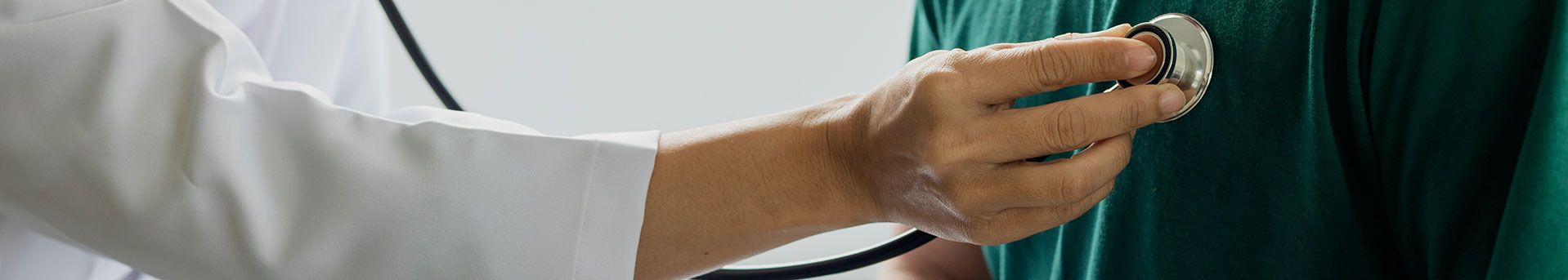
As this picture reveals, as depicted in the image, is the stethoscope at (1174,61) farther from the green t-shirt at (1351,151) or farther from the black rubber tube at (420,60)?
the black rubber tube at (420,60)

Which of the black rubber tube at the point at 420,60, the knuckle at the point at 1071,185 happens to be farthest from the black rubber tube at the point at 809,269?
the black rubber tube at the point at 420,60

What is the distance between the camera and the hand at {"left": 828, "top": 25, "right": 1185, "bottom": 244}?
51 cm

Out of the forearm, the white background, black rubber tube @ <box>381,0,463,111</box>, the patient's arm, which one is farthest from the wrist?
the white background

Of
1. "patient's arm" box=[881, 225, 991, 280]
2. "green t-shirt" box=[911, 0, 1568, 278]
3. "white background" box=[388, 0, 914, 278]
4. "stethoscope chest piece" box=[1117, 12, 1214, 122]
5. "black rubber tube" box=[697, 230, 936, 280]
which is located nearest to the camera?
"green t-shirt" box=[911, 0, 1568, 278]

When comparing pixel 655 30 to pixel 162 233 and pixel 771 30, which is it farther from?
pixel 162 233

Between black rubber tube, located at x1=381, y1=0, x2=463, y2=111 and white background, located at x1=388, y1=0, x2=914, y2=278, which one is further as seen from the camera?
white background, located at x1=388, y1=0, x2=914, y2=278

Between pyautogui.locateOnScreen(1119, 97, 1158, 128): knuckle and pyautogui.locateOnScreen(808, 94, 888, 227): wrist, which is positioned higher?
pyautogui.locateOnScreen(1119, 97, 1158, 128): knuckle

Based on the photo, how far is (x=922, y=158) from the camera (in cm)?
55

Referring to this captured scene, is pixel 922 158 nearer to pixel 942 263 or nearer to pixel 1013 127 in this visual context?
pixel 1013 127

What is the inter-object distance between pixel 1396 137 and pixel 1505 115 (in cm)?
6

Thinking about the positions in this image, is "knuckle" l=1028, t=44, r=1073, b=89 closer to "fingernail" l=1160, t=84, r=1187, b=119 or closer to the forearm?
"fingernail" l=1160, t=84, r=1187, b=119

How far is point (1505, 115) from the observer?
1.52 feet

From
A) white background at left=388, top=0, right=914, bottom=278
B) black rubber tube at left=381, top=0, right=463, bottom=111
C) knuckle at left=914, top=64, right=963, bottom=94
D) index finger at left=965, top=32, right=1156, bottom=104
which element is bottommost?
white background at left=388, top=0, right=914, bottom=278

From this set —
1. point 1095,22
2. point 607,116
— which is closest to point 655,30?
point 607,116
